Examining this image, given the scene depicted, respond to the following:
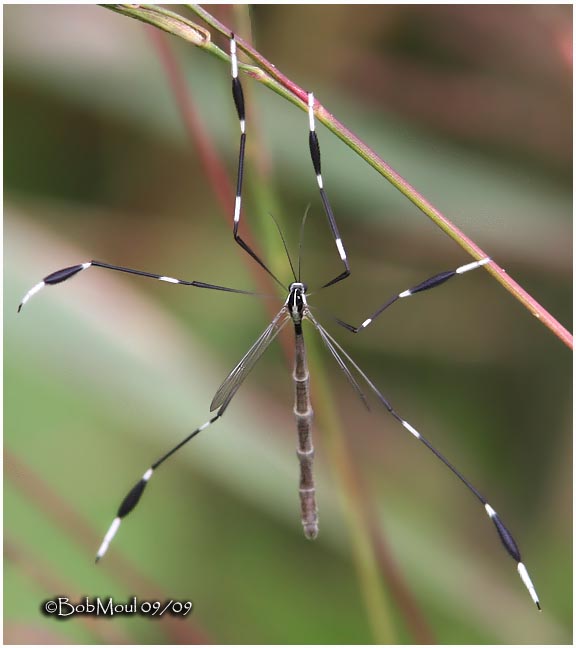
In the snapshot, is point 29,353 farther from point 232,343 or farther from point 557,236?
point 557,236

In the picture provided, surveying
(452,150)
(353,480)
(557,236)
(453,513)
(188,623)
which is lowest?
(188,623)

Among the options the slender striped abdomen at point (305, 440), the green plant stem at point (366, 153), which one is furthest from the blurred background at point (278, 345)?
the green plant stem at point (366, 153)

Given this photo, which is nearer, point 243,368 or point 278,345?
point 243,368

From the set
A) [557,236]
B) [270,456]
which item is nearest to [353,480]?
[270,456]

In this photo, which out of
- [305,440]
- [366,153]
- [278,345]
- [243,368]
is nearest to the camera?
[366,153]

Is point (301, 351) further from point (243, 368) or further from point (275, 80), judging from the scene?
point (275, 80)

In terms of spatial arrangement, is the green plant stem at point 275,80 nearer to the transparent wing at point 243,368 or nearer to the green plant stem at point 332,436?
the transparent wing at point 243,368

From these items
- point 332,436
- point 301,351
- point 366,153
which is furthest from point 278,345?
point 366,153
